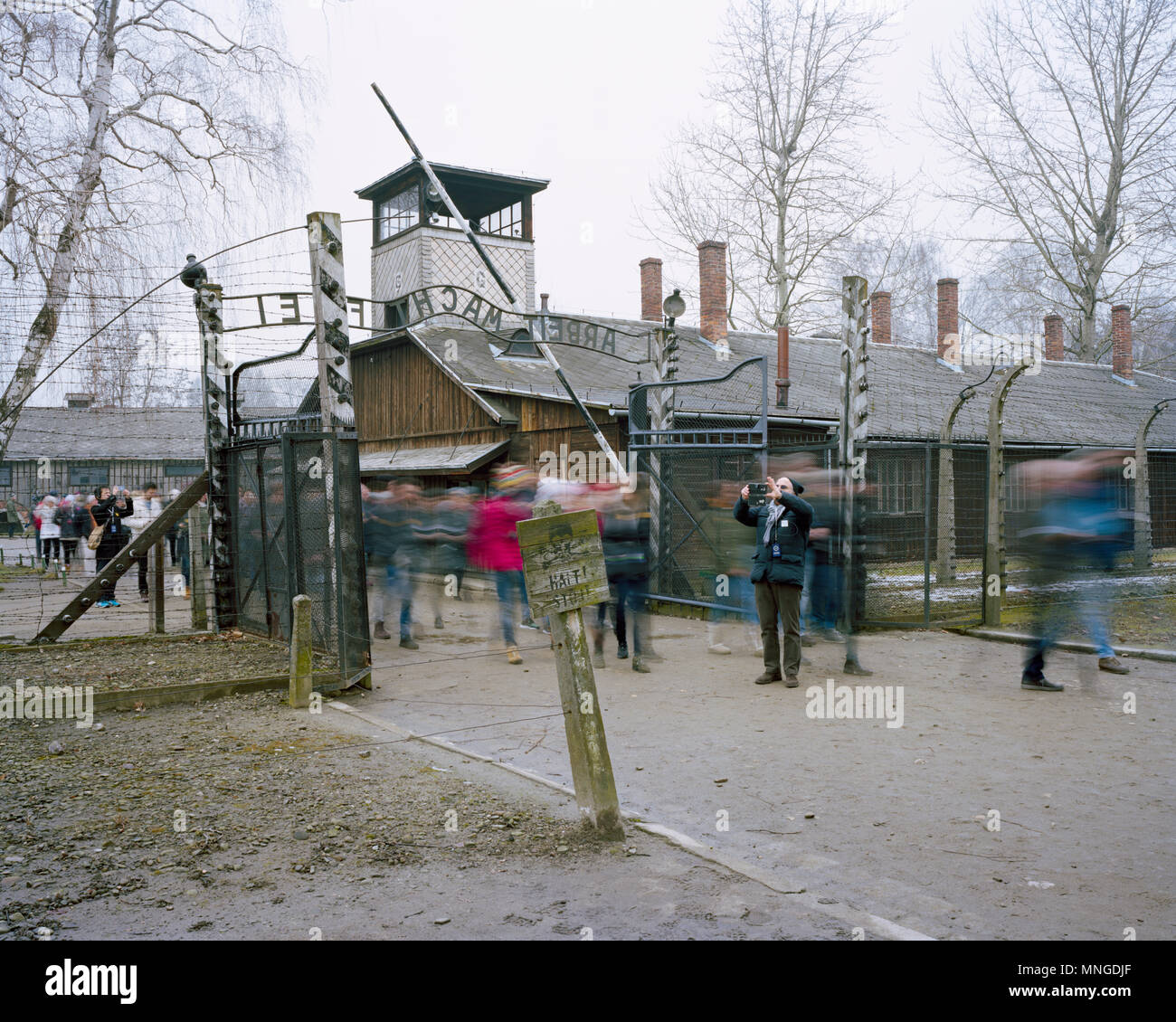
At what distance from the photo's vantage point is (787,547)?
8.78 m

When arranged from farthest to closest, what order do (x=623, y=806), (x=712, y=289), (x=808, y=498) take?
(x=712, y=289), (x=808, y=498), (x=623, y=806)

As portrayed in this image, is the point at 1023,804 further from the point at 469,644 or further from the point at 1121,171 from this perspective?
the point at 1121,171

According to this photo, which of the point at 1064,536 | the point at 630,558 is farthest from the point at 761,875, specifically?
the point at 630,558

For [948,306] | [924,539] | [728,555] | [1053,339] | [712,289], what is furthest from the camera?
[1053,339]

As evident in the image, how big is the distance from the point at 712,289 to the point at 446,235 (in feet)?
24.9

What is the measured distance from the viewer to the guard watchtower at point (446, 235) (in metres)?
23.0

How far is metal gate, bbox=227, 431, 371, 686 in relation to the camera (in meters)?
8.37

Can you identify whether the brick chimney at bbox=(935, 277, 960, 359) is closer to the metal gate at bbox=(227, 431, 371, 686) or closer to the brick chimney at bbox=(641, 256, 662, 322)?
the brick chimney at bbox=(641, 256, 662, 322)

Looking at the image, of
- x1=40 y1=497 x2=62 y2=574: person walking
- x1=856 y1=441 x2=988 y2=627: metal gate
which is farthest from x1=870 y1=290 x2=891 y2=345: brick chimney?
x1=40 y1=497 x2=62 y2=574: person walking

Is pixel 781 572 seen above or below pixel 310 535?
below

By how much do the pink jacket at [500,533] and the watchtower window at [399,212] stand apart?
49.1ft

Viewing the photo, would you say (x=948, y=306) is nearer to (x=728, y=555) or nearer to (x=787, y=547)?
(x=728, y=555)

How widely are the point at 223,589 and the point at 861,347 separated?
7.79 meters

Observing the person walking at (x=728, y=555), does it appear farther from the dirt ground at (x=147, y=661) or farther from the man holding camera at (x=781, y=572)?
the dirt ground at (x=147, y=661)
